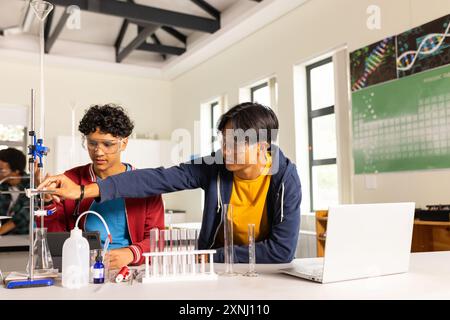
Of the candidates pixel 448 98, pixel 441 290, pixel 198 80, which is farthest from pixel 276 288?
pixel 198 80

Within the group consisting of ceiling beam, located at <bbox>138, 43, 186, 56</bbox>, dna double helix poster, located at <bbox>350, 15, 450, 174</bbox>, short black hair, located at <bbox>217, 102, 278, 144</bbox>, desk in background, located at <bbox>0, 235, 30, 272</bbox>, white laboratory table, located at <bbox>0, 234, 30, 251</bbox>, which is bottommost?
desk in background, located at <bbox>0, 235, 30, 272</bbox>

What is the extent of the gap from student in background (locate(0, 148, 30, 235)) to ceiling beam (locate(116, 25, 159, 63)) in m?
2.99

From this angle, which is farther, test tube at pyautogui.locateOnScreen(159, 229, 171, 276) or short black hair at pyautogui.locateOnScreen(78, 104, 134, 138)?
short black hair at pyautogui.locateOnScreen(78, 104, 134, 138)

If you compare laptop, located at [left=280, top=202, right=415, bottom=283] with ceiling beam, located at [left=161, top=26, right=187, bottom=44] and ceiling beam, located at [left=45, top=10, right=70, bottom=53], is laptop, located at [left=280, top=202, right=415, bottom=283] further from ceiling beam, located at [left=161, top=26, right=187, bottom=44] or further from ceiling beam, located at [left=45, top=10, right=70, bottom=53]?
ceiling beam, located at [left=161, top=26, right=187, bottom=44]

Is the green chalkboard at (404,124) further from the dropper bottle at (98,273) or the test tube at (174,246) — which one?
the dropper bottle at (98,273)

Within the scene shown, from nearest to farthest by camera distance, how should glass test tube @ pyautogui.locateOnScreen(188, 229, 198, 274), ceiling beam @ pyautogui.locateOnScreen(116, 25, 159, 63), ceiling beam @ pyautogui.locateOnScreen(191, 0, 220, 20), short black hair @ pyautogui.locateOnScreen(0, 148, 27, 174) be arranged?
glass test tube @ pyautogui.locateOnScreen(188, 229, 198, 274) < short black hair @ pyautogui.locateOnScreen(0, 148, 27, 174) < ceiling beam @ pyautogui.locateOnScreen(191, 0, 220, 20) < ceiling beam @ pyautogui.locateOnScreen(116, 25, 159, 63)

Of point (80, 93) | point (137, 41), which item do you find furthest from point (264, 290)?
point (80, 93)

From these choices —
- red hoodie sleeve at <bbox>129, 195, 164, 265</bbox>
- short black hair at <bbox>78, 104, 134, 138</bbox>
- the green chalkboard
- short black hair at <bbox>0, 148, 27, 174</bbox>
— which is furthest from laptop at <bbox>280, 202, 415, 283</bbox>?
short black hair at <bbox>0, 148, 27, 174</bbox>

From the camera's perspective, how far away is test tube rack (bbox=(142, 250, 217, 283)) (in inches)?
49.1

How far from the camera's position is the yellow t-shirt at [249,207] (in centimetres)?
171

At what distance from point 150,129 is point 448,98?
214 inches

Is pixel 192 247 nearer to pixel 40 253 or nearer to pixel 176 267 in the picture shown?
pixel 176 267

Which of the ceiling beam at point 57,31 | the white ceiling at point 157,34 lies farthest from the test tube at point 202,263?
the ceiling beam at point 57,31
